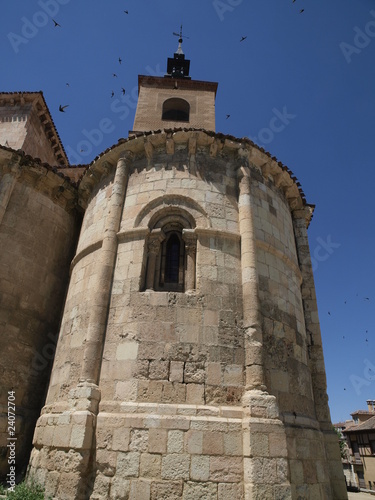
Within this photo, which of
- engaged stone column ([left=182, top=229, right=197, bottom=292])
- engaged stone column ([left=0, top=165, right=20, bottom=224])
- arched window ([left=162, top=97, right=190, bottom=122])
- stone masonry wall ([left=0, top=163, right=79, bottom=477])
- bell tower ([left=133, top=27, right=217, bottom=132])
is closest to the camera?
engaged stone column ([left=182, top=229, right=197, bottom=292])

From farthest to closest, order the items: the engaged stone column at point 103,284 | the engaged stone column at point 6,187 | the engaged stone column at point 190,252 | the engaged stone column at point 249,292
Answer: the engaged stone column at point 6,187 < the engaged stone column at point 190,252 < the engaged stone column at point 103,284 < the engaged stone column at point 249,292

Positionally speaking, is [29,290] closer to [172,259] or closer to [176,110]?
[172,259]

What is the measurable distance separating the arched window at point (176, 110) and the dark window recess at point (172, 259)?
969cm

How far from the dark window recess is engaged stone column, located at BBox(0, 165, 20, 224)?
4611 millimetres

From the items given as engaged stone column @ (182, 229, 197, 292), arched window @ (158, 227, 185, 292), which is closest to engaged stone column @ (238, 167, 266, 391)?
engaged stone column @ (182, 229, 197, 292)

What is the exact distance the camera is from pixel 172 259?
300 inches

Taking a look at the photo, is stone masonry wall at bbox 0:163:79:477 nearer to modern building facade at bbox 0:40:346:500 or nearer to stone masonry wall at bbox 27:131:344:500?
modern building facade at bbox 0:40:346:500

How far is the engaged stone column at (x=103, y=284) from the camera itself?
6.27 meters

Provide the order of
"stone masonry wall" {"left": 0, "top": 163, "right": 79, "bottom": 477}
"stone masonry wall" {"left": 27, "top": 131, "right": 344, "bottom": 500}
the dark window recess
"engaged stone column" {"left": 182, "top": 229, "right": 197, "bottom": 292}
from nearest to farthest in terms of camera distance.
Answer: "stone masonry wall" {"left": 27, "top": 131, "right": 344, "bottom": 500} < "engaged stone column" {"left": 182, "top": 229, "right": 197, "bottom": 292} < the dark window recess < "stone masonry wall" {"left": 0, "top": 163, "right": 79, "bottom": 477}

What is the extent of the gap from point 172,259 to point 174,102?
36.2 ft

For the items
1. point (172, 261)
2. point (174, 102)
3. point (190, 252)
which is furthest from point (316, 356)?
point (174, 102)

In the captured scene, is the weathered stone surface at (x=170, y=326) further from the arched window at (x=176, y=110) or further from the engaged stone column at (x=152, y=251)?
the arched window at (x=176, y=110)

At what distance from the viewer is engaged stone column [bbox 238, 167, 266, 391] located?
6051 millimetres

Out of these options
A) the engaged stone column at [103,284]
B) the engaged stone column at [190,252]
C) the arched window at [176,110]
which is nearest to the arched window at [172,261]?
the engaged stone column at [190,252]
